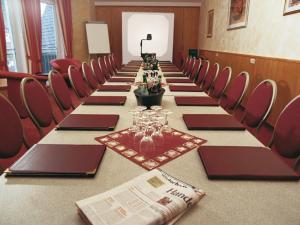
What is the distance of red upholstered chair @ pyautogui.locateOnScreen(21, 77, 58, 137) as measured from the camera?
1603 millimetres

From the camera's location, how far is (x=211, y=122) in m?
1.46

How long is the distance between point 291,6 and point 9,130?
320 centimetres

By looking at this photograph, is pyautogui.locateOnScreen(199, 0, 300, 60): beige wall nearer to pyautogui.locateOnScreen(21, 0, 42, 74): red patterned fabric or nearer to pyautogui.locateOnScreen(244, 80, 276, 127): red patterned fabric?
pyautogui.locateOnScreen(244, 80, 276, 127): red patterned fabric

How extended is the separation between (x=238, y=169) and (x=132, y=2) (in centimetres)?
810

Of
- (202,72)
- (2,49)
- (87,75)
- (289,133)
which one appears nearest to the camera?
(289,133)

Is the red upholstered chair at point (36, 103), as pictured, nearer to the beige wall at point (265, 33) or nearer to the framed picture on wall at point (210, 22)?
the beige wall at point (265, 33)

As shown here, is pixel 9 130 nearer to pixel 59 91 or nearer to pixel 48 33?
pixel 59 91

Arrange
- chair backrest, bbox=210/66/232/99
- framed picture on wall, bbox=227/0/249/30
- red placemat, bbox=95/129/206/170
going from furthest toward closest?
framed picture on wall, bbox=227/0/249/30 < chair backrest, bbox=210/66/232/99 < red placemat, bbox=95/129/206/170

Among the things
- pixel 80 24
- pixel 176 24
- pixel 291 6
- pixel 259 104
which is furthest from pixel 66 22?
pixel 259 104

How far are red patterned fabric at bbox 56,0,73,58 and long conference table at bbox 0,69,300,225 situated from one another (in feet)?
20.6

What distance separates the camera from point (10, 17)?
4.91 meters

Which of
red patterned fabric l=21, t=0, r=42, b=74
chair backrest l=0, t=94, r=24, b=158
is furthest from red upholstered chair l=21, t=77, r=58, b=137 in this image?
red patterned fabric l=21, t=0, r=42, b=74

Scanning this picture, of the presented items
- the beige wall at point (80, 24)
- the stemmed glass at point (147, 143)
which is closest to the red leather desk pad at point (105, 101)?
the stemmed glass at point (147, 143)

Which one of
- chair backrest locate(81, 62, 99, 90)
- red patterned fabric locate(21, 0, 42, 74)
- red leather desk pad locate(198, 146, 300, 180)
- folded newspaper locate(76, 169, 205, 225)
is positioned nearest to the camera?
folded newspaper locate(76, 169, 205, 225)
